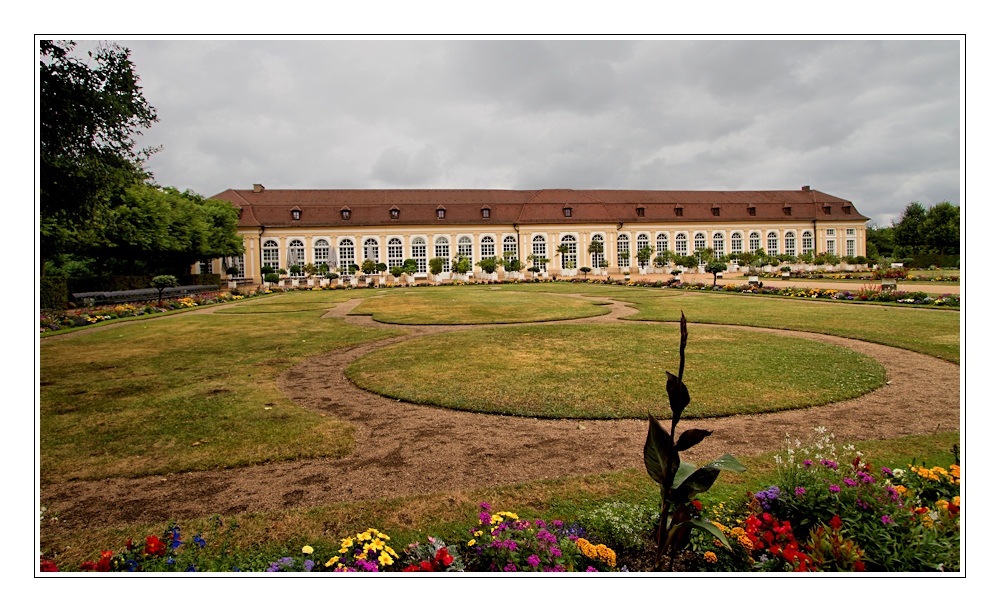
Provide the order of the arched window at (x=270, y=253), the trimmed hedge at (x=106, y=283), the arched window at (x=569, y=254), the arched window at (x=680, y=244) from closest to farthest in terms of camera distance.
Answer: the trimmed hedge at (x=106, y=283), the arched window at (x=270, y=253), the arched window at (x=569, y=254), the arched window at (x=680, y=244)

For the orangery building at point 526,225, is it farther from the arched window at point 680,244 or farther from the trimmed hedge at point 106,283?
the trimmed hedge at point 106,283

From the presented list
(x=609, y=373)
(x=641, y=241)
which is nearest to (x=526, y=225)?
(x=641, y=241)

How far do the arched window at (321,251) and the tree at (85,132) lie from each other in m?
45.1

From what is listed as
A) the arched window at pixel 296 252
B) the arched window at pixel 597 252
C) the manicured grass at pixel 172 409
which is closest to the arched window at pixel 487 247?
the arched window at pixel 597 252

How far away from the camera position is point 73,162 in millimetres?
6391

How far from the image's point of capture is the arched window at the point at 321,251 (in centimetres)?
5109

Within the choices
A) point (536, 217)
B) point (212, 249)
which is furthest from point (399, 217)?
point (212, 249)

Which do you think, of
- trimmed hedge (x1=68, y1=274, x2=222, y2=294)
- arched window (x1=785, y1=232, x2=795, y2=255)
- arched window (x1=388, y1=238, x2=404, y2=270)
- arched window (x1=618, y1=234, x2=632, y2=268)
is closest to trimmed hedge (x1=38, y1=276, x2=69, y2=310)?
trimmed hedge (x1=68, y1=274, x2=222, y2=294)

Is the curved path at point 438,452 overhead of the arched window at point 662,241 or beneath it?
beneath

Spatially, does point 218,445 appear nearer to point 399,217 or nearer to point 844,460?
point 844,460

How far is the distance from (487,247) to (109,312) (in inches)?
1540

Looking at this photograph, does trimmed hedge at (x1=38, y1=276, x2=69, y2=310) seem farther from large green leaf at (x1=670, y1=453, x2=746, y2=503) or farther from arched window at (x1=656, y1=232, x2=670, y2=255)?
arched window at (x1=656, y1=232, x2=670, y2=255)

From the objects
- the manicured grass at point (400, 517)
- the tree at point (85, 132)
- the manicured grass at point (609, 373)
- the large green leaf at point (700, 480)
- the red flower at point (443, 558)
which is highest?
the tree at point (85, 132)

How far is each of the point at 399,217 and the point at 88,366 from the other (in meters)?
45.6
